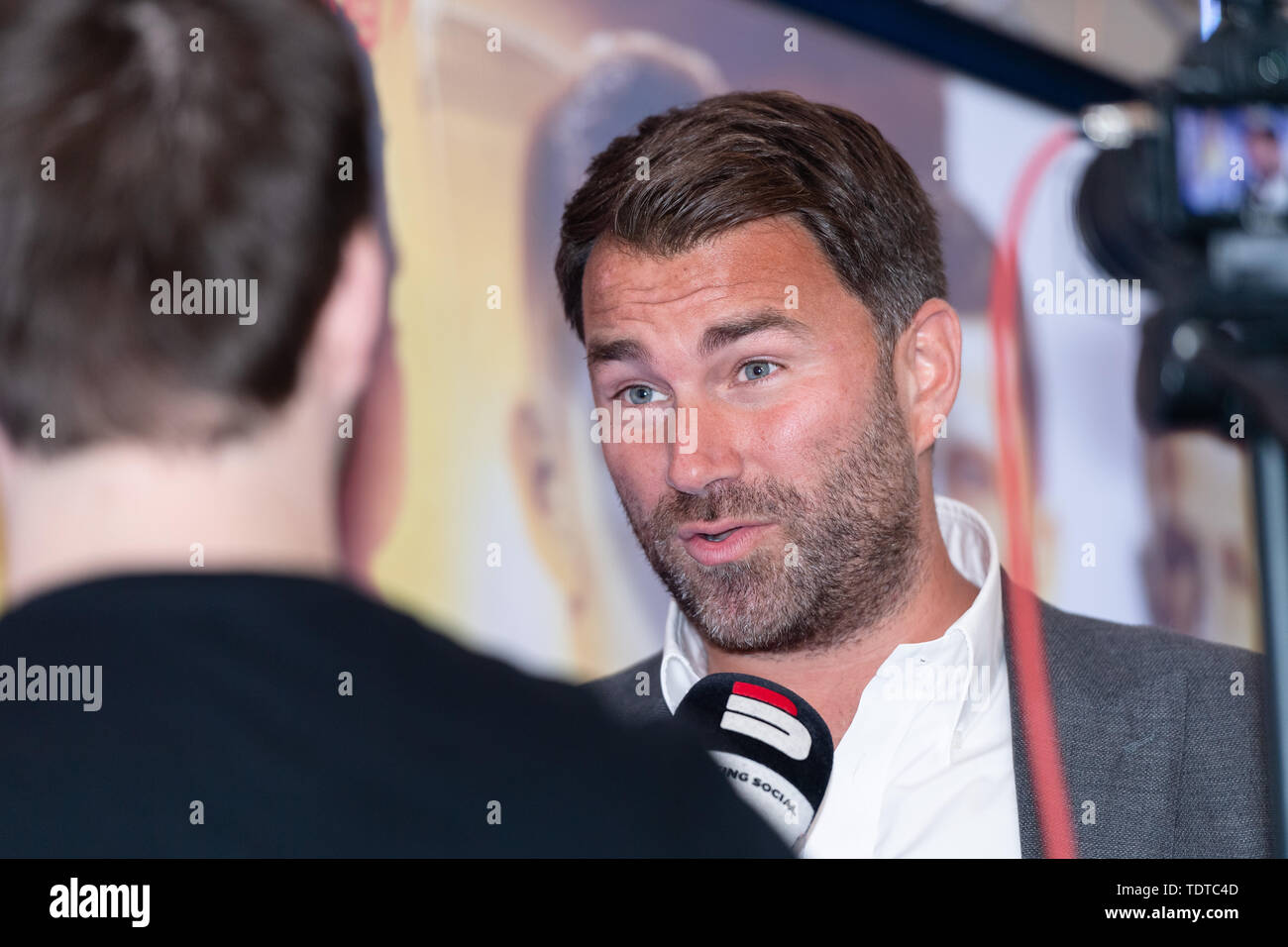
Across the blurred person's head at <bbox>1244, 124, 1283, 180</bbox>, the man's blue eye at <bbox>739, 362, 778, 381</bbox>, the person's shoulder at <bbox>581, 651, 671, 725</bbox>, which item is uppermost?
the blurred person's head at <bbox>1244, 124, 1283, 180</bbox>

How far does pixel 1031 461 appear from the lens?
2.13m

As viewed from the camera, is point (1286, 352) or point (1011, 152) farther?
point (1011, 152)

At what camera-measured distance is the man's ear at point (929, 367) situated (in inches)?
74.2

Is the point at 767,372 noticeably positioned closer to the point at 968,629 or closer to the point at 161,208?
the point at 968,629

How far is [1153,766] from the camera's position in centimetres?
162

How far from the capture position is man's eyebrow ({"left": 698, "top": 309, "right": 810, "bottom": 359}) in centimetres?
177

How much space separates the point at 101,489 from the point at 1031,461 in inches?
65.7

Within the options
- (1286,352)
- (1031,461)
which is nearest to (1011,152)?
(1031,461)

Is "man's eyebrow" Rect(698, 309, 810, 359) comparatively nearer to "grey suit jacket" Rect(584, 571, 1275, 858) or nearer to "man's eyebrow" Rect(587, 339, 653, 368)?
"man's eyebrow" Rect(587, 339, 653, 368)

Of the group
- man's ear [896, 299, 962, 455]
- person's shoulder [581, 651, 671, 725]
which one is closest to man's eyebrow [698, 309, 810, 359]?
man's ear [896, 299, 962, 455]

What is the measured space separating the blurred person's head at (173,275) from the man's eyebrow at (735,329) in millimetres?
881

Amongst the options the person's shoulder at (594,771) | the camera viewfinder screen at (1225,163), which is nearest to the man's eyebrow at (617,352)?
the camera viewfinder screen at (1225,163)

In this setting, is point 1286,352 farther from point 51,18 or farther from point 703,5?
point 703,5
